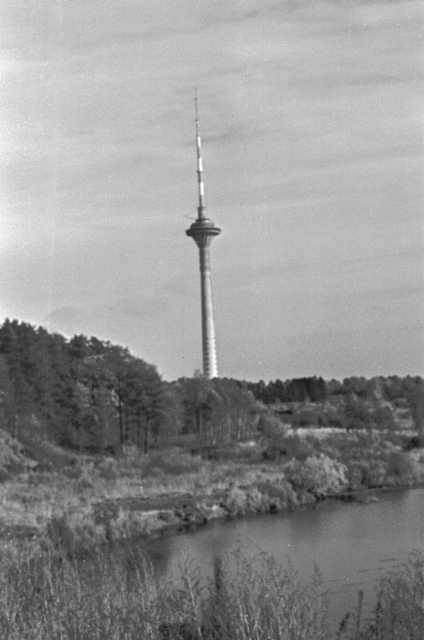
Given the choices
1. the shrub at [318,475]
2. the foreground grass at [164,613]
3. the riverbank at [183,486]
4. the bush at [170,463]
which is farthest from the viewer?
the bush at [170,463]

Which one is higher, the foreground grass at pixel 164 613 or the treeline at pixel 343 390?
the treeline at pixel 343 390

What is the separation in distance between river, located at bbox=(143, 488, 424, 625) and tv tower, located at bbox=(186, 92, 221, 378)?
9009 cm

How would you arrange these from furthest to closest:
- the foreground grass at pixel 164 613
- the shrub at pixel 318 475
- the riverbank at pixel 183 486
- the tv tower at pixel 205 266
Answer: the tv tower at pixel 205 266 → the shrub at pixel 318 475 → the riverbank at pixel 183 486 → the foreground grass at pixel 164 613

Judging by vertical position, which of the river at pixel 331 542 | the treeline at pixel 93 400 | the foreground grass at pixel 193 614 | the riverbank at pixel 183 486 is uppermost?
the treeline at pixel 93 400

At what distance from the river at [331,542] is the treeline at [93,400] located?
16.6 metres

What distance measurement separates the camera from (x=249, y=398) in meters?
66.0

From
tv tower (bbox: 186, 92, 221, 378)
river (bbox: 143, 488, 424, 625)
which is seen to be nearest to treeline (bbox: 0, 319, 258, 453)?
river (bbox: 143, 488, 424, 625)

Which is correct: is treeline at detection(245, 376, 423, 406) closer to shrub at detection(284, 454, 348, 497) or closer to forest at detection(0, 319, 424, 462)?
forest at detection(0, 319, 424, 462)

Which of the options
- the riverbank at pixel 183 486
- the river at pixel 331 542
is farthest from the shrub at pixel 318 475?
the river at pixel 331 542

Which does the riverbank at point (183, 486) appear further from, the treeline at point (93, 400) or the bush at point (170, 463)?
the treeline at point (93, 400)

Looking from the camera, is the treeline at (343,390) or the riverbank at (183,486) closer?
the riverbank at (183,486)

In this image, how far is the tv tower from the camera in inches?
4953

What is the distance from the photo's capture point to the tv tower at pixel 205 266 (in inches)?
4953

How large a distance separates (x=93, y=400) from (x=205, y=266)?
7839cm
